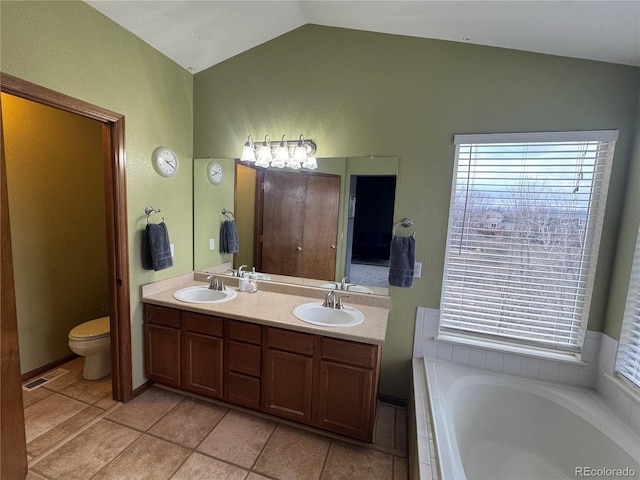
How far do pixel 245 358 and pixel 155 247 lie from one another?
1049 mm

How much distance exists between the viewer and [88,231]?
2719 millimetres

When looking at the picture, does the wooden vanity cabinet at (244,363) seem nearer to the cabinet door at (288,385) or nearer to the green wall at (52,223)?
the cabinet door at (288,385)

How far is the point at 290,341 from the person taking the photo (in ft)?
5.93

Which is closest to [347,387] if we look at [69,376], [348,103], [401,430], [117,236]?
[401,430]

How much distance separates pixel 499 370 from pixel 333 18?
2616mm

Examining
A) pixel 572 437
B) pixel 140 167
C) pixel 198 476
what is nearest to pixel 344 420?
pixel 198 476

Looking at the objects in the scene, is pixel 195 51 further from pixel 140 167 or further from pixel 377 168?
pixel 377 168

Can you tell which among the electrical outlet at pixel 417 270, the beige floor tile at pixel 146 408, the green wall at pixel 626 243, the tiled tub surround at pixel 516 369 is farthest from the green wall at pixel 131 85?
the green wall at pixel 626 243

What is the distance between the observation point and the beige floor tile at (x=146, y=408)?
1940mm

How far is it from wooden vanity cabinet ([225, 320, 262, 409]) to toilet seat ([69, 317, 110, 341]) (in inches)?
45.8

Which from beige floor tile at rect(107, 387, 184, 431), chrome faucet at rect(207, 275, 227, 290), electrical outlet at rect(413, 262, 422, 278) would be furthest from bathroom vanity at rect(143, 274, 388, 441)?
electrical outlet at rect(413, 262, 422, 278)

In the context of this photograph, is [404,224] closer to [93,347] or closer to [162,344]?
[162,344]

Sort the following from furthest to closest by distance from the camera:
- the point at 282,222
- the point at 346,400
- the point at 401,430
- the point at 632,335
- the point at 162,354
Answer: the point at 282,222 < the point at 162,354 < the point at 401,430 < the point at 346,400 < the point at 632,335

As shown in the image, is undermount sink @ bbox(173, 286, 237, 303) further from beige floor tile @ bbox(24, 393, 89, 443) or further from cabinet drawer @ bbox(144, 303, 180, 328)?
beige floor tile @ bbox(24, 393, 89, 443)
